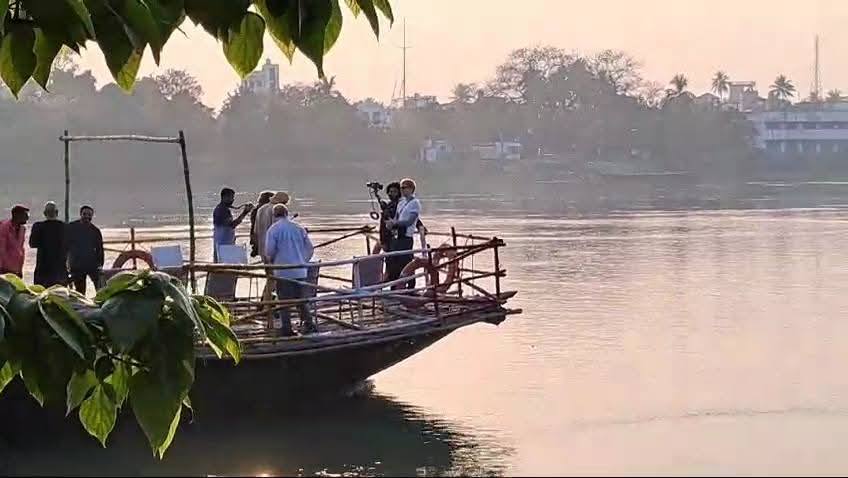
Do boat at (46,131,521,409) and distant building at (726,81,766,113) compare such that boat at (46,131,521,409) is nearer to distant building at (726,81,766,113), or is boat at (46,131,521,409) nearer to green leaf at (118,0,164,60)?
green leaf at (118,0,164,60)

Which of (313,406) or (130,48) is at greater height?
(130,48)

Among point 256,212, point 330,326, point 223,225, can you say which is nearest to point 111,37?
point 330,326

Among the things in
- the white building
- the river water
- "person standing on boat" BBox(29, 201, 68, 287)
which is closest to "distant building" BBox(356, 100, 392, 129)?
the white building

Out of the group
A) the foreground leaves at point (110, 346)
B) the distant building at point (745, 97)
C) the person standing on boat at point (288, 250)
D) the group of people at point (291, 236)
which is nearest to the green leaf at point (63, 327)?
the foreground leaves at point (110, 346)

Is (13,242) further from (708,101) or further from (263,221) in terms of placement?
(708,101)

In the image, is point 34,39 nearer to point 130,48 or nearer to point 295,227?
point 130,48

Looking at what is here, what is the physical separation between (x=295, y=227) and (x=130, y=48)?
9.20 metres

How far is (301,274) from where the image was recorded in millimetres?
10797

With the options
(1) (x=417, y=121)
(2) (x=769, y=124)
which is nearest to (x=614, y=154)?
(1) (x=417, y=121)

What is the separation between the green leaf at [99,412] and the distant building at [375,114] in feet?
325

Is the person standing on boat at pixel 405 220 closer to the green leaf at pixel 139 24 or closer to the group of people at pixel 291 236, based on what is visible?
the group of people at pixel 291 236

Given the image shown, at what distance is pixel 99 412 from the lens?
5.13 ft

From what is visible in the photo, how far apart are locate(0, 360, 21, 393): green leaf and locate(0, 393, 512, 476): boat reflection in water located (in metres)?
7.73

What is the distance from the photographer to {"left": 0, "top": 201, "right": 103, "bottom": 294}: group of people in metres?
11.4
